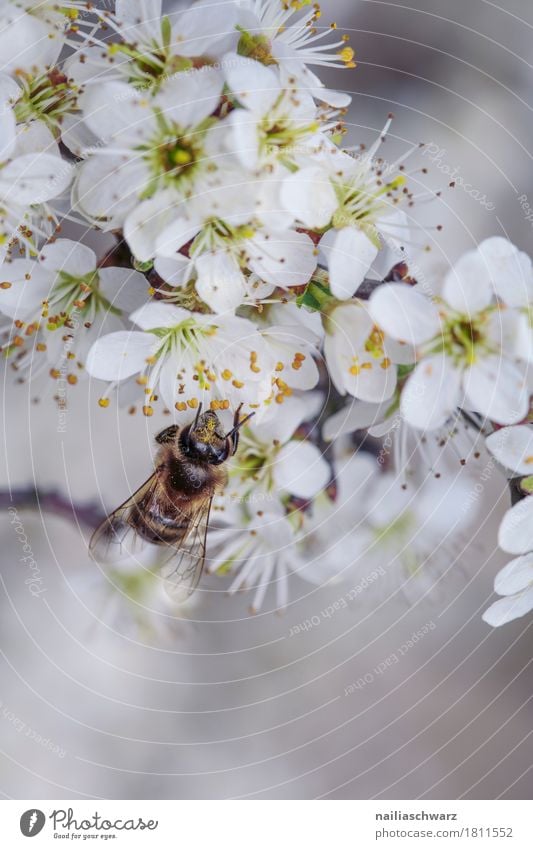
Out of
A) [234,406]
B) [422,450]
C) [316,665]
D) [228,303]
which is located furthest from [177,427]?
[316,665]

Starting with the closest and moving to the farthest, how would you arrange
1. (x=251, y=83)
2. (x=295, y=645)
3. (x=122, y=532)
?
(x=251, y=83) → (x=122, y=532) → (x=295, y=645)

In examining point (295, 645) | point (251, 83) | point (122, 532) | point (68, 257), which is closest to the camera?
point (251, 83)

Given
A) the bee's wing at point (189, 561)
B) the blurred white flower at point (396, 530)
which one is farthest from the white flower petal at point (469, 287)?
the bee's wing at point (189, 561)

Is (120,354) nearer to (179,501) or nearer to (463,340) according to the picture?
(179,501)

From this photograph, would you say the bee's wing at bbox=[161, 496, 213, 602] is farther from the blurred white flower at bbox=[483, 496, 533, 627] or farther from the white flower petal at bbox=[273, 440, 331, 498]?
the blurred white flower at bbox=[483, 496, 533, 627]

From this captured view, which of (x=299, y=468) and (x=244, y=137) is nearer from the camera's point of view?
(x=244, y=137)
